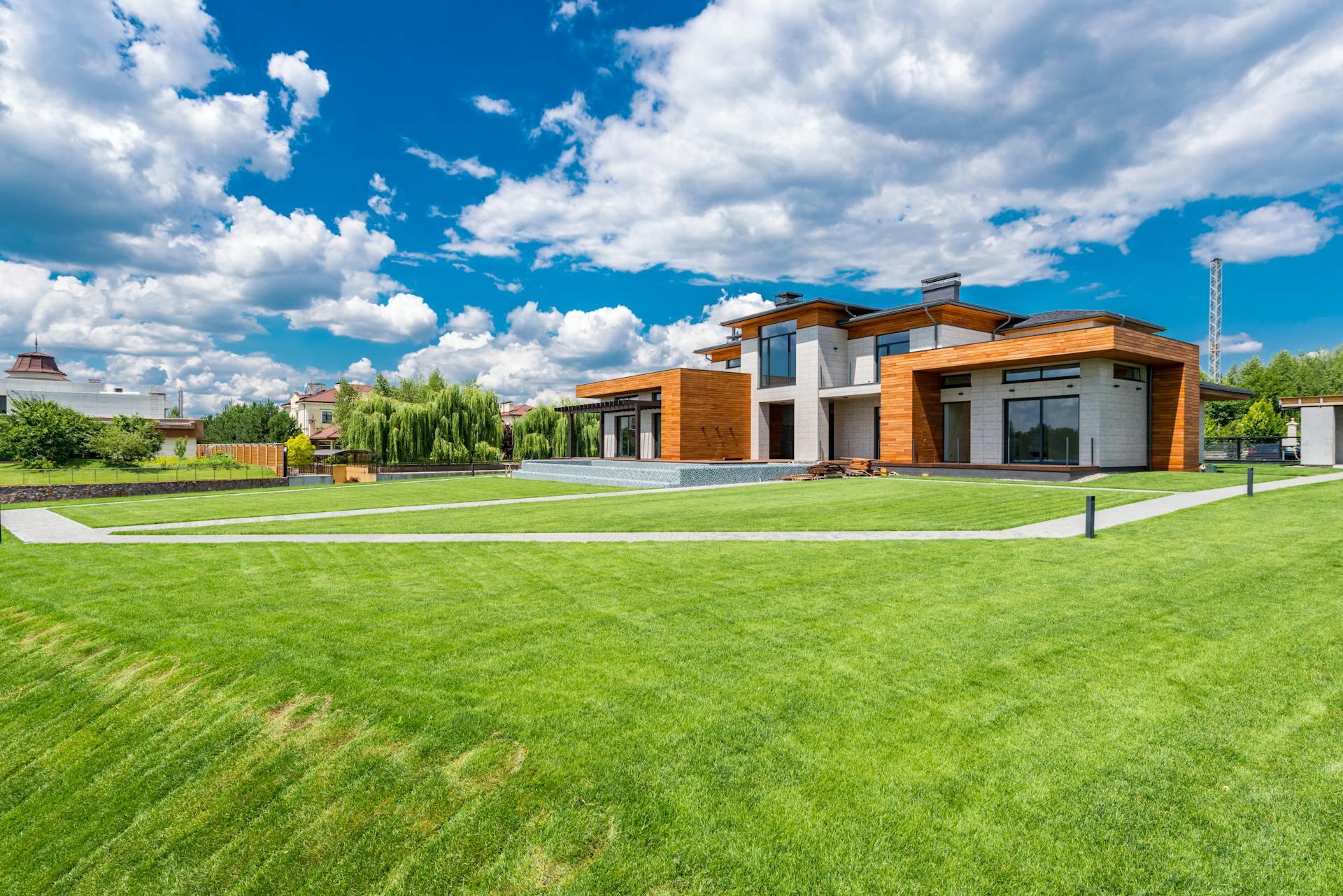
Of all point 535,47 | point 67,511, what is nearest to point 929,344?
point 535,47

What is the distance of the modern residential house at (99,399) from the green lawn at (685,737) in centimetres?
4914

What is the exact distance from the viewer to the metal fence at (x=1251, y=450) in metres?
34.9

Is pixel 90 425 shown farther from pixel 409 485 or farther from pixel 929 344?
pixel 929 344

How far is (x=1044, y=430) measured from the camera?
2328 cm

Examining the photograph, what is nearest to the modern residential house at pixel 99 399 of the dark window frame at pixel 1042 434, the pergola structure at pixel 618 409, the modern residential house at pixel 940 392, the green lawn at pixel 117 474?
the green lawn at pixel 117 474

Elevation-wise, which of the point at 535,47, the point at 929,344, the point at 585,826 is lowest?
the point at 585,826

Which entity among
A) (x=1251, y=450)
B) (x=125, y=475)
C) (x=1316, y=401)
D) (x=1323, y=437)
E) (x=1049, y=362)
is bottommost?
(x=125, y=475)

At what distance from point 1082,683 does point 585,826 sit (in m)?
3.52

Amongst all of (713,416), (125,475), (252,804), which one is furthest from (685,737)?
Answer: (125,475)

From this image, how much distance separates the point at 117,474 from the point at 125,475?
12.6 inches

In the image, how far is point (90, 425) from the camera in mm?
35844

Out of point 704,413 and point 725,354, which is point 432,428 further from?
point 725,354

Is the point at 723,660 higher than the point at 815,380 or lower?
lower

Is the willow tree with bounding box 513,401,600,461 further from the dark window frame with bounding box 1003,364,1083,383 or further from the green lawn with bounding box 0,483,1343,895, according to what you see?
the green lawn with bounding box 0,483,1343,895
